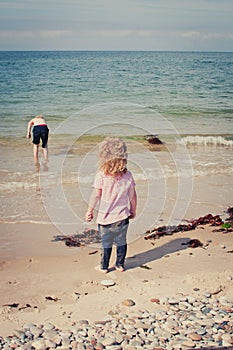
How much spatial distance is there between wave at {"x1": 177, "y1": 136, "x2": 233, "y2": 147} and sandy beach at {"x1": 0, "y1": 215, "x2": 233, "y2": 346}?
413 inches

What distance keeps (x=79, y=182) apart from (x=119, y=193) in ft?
17.3

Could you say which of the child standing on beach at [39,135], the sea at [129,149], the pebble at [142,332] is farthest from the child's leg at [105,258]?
the child standing on beach at [39,135]

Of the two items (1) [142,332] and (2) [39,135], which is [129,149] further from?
(1) [142,332]

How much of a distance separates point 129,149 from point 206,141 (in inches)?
145

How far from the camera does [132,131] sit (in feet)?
62.9

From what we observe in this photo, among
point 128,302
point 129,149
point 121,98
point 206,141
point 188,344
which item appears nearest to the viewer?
point 188,344

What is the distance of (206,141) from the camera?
59.0 ft

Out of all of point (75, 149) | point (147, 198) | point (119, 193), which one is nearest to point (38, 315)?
point (119, 193)

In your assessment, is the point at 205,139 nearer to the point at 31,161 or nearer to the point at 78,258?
the point at 31,161

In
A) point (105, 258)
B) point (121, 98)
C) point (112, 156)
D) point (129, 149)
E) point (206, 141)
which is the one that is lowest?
point (105, 258)

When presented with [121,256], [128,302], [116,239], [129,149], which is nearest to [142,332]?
[128,302]

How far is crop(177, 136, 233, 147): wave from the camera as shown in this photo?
17.5m

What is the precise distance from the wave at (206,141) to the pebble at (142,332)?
12.9 m

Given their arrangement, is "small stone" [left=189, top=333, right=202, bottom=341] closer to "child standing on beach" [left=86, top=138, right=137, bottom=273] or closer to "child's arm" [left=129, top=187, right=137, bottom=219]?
"child standing on beach" [left=86, top=138, right=137, bottom=273]
